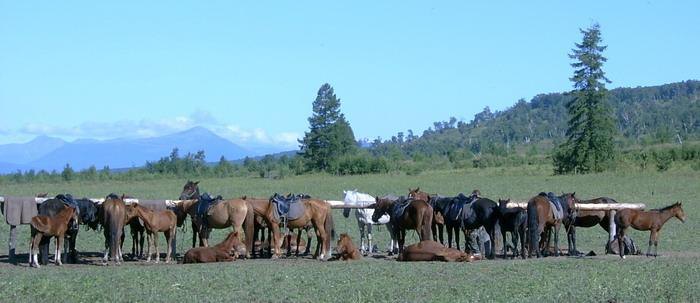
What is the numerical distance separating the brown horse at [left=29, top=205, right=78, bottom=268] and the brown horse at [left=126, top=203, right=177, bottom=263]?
1417 millimetres

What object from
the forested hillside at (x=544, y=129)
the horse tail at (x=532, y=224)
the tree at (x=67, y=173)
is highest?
the forested hillside at (x=544, y=129)

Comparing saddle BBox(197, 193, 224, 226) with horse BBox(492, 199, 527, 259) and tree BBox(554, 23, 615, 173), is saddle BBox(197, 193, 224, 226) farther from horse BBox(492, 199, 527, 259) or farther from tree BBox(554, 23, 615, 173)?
tree BBox(554, 23, 615, 173)

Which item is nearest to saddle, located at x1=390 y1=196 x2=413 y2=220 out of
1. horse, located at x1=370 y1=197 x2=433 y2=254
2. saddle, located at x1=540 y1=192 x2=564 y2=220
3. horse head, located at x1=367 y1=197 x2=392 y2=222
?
horse, located at x1=370 y1=197 x2=433 y2=254

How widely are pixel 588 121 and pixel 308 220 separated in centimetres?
5095

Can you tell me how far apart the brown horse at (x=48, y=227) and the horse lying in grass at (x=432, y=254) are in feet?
23.3

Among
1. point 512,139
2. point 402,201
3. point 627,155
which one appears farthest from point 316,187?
point 512,139

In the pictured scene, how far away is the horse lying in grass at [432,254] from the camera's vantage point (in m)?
20.1

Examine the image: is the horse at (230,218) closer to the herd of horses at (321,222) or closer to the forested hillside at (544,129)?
the herd of horses at (321,222)

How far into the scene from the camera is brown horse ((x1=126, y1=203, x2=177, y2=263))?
20828 mm

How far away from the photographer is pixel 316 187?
194 ft

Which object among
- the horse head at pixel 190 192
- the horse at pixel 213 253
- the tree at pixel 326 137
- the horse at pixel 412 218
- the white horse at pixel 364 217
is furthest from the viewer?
the tree at pixel 326 137

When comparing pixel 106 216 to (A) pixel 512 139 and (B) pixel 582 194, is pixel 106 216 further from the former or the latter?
(A) pixel 512 139

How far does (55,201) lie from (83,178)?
6060 centimetres

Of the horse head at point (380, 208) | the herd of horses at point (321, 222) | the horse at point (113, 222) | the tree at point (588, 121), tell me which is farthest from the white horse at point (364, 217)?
the tree at point (588, 121)
